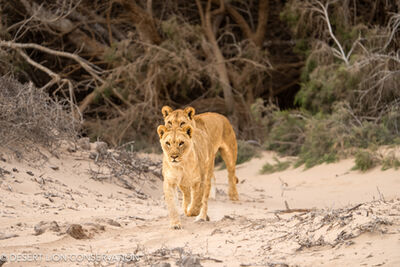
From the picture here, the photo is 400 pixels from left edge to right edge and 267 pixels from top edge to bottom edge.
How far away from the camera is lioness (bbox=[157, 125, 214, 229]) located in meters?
5.35

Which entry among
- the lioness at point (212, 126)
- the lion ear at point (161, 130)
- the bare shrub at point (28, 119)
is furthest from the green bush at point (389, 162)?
the lion ear at point (161, 130)

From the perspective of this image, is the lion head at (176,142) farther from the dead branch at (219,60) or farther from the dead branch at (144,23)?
the dead branch at (144,23)

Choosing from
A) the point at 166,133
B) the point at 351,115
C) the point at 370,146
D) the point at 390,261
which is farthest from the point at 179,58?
the point at 390,261

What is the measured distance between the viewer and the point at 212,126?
7211 millimetres

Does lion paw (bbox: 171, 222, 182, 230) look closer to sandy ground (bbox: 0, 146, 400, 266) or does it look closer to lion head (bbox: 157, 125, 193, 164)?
sandy ground (bbox: 0, 146, 400, 266)

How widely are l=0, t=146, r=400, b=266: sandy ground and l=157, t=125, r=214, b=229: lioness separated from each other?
182 mm

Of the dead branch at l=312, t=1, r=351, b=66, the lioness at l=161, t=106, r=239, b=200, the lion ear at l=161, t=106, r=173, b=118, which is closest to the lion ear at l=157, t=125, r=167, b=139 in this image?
the lioness at l=161, t=106, r=239, b=200

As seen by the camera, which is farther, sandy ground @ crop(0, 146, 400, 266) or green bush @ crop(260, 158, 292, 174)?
green bush @ crop(260, 158, 292, 174)

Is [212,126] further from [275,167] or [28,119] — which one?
[275,167]

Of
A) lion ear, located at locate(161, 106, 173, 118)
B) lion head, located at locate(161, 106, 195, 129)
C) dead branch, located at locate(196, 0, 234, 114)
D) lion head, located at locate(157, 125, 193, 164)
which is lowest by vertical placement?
lion head, located at locate(157, 125, 193, 164)

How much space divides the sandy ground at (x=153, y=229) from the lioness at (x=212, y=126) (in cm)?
59

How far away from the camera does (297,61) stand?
55.8ft

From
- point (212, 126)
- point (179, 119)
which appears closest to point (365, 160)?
point (212, 126)

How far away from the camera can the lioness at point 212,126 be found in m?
6.06
